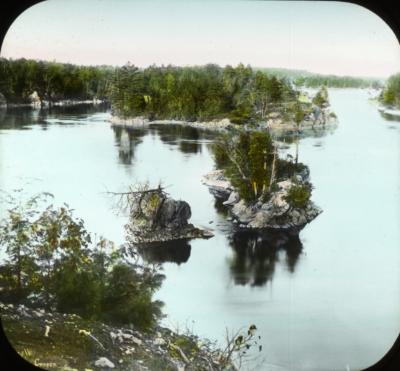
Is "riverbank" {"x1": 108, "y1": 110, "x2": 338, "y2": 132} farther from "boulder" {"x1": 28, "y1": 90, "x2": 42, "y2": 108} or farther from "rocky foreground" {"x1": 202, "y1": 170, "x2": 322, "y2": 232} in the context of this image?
"boulder" {"x1": 28, "y1": 90, "x2": 42, "y2": 108}

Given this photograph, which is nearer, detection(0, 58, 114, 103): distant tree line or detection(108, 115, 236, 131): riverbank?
detection(0, 58, 114, 103): distant tree line

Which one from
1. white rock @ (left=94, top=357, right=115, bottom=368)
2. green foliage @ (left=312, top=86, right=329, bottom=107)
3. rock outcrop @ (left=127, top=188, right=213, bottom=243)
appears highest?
green foliage @ (left=312, top=86, right=329, bottom=107)

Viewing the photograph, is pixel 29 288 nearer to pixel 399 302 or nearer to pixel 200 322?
pixel 200 322

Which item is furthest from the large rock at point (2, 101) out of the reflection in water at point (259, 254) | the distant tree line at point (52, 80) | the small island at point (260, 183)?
the reflection in water at point (259, 254)

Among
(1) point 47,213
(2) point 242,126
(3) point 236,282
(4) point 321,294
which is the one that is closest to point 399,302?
(4) point 321,294

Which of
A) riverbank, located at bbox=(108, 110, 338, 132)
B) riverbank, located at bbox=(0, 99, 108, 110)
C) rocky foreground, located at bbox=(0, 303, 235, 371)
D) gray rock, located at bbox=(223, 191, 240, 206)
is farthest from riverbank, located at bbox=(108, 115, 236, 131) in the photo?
rocky foreground, located at bbox=(0, 303, 235, 371)

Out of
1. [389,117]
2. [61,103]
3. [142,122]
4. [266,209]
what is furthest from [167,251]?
[389,117]

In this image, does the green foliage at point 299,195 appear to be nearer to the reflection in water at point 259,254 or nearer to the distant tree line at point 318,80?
the reflection in water at point 259,254

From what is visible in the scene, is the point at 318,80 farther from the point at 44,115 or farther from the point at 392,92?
the point at 44,115
